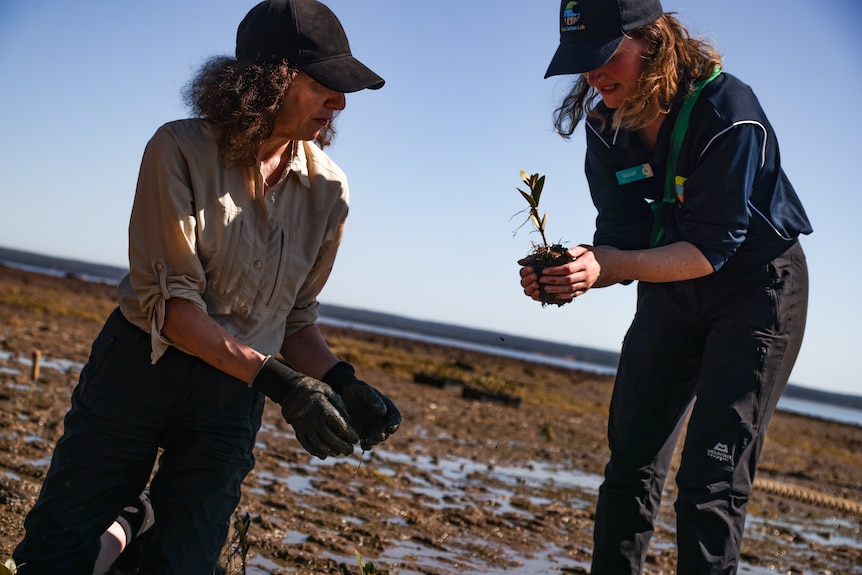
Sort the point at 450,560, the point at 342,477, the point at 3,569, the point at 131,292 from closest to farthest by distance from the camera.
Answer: the point at 3,569 < the point at 131,292 < the point at 450,560 < the point at 342,477

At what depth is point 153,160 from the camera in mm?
2650

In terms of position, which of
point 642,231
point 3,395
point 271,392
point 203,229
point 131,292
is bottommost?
point 3,395

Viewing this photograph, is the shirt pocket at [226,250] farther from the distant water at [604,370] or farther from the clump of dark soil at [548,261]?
the distant water at [604,370]

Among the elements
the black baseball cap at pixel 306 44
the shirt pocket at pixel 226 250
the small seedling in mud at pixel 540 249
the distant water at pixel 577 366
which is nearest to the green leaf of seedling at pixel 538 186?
the small seedling in mud at pixel 540 249

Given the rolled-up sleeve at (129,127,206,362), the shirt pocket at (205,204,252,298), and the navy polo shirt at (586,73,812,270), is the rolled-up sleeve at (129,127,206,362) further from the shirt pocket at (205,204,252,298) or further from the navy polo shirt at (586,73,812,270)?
the navy polo shirt at (586,73,812,270)

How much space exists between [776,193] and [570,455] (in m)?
6.65

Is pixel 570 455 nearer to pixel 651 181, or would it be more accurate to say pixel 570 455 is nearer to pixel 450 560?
pixel 450 560

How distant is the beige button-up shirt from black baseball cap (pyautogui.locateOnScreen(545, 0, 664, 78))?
883 millimetres

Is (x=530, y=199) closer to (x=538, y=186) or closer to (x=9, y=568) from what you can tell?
(x=538, y=186)

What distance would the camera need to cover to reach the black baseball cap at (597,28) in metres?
2.83

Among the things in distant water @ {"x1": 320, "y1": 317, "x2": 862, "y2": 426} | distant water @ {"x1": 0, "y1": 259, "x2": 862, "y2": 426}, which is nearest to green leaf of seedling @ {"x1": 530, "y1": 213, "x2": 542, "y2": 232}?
distant water @ {"x1": 320, "y1": 317, "x2": 862, "y2": 426}

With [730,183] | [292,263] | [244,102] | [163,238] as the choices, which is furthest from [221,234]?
[730,183]

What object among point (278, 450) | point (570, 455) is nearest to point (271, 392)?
point (278, 450)

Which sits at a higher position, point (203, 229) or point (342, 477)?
point (203, 229)
